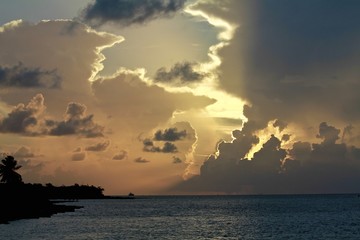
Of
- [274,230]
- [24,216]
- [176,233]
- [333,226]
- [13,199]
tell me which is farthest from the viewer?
[13,199]

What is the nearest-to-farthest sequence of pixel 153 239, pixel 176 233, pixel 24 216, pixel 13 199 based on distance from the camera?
pixel 153 239 → pixel 176 233 → pixel 24 216 → pixel 13 199

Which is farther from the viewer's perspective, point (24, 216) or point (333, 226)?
point (24, 216)

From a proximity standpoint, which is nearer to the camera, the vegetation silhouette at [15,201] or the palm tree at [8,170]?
Result: the vegetation silhouette at [15,201]

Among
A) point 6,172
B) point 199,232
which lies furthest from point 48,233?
point 6,172

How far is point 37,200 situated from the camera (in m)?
162

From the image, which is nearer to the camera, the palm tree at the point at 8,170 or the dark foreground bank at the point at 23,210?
the dark foreground bank at the point at 23,210

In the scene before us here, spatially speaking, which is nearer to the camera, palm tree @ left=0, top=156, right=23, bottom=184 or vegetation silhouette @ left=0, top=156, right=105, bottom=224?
vegetation silhouette @ left=0, top=156, right=105, bottom=224

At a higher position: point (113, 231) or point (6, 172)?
point (6, 172)

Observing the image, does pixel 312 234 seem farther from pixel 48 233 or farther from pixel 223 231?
pixel 48 233

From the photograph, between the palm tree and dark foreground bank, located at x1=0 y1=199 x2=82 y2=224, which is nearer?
dark foreground bank, located at x1=0 y1=199 x2=82 y2=224

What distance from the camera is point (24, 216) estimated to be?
132 m

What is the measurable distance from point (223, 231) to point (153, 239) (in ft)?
71.5

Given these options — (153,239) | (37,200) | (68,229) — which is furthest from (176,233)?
(37,200)

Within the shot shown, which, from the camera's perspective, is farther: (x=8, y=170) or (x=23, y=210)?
(x=8, y=170)
